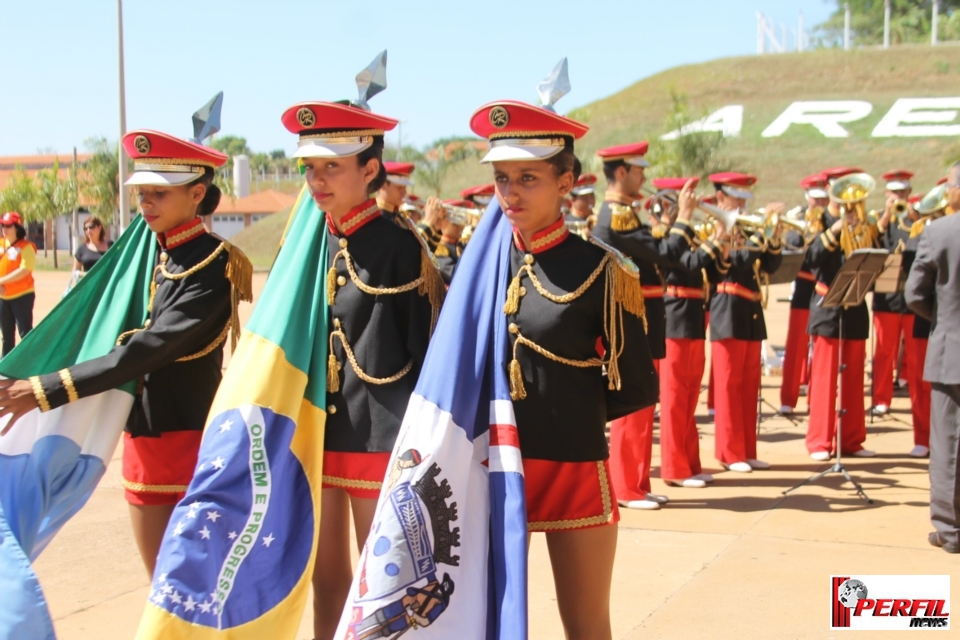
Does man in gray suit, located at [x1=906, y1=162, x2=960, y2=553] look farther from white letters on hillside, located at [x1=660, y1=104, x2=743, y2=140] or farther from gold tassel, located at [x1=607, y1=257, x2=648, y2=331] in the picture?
white letters on hillside, located at [x1=660, y1=104, x2=743, y2=140]

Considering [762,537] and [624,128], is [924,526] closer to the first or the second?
[762,537]

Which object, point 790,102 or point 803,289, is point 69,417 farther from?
point 790,102

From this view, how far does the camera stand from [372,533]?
10.6 feet

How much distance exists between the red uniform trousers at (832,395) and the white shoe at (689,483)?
5.05ft

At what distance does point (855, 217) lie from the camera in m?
9.11

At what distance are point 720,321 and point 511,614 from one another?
567 centimetres

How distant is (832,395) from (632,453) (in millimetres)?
2478

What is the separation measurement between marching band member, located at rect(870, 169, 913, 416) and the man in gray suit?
13.8 feet

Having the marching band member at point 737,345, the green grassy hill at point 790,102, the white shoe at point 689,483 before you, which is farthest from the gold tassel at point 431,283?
the green grassy hill at point 790,102

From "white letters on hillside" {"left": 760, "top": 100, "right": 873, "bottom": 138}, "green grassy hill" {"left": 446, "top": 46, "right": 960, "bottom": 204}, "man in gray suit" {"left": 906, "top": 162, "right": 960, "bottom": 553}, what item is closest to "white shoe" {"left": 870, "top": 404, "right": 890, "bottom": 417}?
→ "man in gray suit" {"left": 906, "top": 162, "right": 960, "bottom": 553}

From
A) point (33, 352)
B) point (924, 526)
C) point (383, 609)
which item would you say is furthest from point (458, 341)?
point (924, 526)

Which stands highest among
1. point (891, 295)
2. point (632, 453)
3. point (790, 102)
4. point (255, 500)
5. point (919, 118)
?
point (790, 102)

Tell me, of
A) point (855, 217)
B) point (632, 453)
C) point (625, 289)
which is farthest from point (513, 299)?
point (855, 217)

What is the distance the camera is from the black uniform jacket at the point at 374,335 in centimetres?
378
